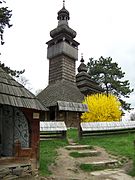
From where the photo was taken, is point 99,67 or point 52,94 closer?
point 52,94

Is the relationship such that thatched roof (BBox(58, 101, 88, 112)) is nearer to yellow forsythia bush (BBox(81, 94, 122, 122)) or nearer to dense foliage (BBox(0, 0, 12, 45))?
yellow forsythia bush (BBox(81, 94, 122, 122))

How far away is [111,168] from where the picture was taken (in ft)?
35.4

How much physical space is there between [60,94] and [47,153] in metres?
17.1

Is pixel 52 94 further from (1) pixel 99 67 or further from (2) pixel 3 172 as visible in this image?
(2) pixel 3 172

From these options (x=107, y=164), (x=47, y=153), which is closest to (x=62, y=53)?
(x=47, y=153)

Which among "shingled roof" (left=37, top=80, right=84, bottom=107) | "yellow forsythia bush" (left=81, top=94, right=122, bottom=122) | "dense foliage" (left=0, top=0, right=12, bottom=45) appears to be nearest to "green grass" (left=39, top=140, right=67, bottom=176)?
"dense foliage" (left=0, top=0, right=12, bottom=45)

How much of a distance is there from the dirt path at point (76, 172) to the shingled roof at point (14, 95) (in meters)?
Answer: 2.60

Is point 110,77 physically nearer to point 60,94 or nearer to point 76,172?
point 60,94

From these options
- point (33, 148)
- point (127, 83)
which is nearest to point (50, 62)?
point (127, 83)

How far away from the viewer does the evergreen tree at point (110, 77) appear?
38250 mm

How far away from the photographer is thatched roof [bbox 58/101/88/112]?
25.7 meters

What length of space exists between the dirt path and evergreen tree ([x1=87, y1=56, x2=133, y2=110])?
26.7m

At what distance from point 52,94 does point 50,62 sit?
8.94 m

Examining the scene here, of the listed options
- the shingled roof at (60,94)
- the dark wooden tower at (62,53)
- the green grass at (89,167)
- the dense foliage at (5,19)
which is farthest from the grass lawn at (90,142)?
the dark wooden tower at (62,53)
